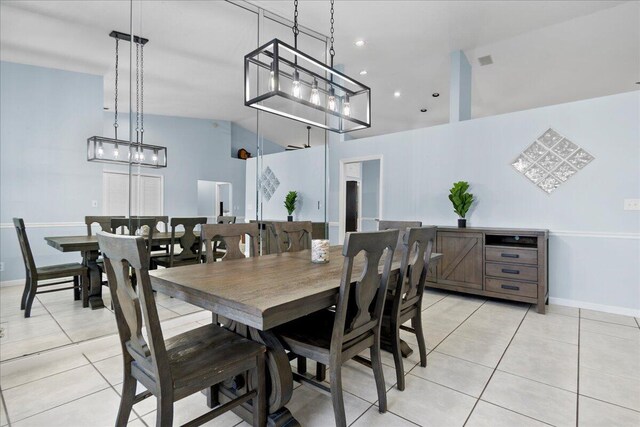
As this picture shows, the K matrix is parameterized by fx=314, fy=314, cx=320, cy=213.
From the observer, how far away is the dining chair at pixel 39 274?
2.30 meters

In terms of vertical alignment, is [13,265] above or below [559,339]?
above

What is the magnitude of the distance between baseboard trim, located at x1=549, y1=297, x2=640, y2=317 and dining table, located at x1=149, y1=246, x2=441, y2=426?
9.69ft

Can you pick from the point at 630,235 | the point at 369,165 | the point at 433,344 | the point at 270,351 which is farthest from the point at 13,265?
the point at 369,165

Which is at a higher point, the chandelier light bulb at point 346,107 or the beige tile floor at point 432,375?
the chandelier light bulb at point 346,107

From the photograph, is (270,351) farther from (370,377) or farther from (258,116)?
(258,116)

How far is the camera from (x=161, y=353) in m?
1.23

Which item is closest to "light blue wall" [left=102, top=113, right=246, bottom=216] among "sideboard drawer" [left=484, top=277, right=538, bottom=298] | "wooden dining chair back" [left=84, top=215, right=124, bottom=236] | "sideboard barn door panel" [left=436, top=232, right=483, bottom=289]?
"wooden dining chair back" [left=84, top=215, right=124, bottom=236]

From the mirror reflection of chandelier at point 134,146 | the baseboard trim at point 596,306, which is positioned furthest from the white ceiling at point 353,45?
the baseboard trim at point 596,306

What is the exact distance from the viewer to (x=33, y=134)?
2330 mm

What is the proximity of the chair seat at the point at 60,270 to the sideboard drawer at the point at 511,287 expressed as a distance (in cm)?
423

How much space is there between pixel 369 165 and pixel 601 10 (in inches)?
248

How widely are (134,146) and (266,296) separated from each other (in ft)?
7.12

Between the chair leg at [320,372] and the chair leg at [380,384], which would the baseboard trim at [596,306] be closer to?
the chair leg at [380,384]

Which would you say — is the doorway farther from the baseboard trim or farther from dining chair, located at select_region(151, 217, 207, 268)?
the baseboard trim
